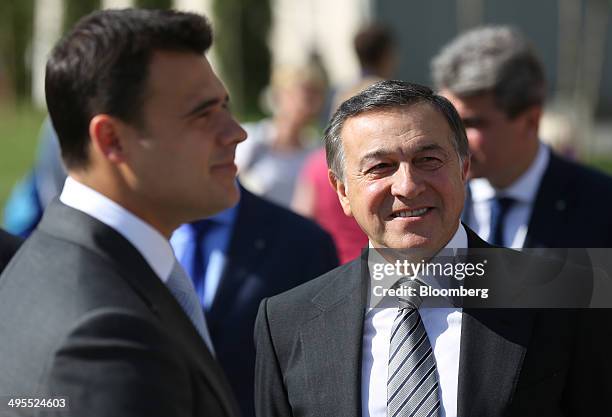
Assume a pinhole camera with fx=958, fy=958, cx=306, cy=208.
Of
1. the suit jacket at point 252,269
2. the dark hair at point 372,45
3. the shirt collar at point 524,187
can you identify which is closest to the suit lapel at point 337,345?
the suit jacket at point 252,269

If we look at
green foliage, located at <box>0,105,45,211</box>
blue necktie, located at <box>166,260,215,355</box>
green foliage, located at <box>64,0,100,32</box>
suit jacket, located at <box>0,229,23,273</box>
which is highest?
green foliage, located at <box>64,0,100,32</box>

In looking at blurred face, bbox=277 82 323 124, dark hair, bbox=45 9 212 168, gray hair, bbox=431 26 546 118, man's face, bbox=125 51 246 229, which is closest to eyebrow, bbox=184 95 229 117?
man's face, bbox=125 51 246 229

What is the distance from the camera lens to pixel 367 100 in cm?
266

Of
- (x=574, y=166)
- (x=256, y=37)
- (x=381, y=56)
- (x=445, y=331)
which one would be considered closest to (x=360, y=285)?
(x=445, y=331)

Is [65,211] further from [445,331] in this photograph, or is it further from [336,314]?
[445,331]

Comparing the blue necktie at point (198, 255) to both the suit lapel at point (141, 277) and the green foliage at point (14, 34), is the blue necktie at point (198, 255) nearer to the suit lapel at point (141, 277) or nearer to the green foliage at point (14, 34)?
the suit lapel at point (141, 277)

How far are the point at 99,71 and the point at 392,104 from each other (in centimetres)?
86

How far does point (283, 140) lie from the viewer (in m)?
7.32

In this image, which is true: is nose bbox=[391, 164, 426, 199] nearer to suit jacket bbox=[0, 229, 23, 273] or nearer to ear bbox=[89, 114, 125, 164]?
ear bbox=[89, 114, 125, 164]

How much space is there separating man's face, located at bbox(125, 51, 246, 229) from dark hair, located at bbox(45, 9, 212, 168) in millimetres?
32

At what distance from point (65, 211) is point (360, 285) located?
0.89 metres

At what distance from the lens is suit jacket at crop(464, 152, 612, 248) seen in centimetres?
345

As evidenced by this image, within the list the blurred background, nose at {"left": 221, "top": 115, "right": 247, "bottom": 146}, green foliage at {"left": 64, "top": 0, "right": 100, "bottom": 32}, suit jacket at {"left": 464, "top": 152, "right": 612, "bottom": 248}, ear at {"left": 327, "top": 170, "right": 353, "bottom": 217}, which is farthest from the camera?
green foliage at {"left": 64, "top": 0, "right": 100, "bottom": 32}

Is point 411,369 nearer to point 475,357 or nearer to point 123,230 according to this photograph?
point 475,357
